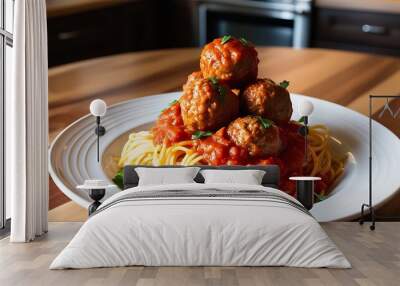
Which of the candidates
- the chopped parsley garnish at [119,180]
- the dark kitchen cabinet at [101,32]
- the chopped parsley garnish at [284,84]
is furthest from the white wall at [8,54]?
the chopped parsley garnish at [284,84]

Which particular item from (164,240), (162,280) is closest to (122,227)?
(164,240)

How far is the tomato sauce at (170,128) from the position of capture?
5715 millimetres

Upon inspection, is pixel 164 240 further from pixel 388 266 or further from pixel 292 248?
pixel 388 266

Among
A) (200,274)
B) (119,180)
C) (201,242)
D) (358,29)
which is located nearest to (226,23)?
(358,29)

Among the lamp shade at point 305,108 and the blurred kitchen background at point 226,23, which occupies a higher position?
the blurred kitchen background at point 226,23

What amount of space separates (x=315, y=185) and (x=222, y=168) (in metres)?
0.81

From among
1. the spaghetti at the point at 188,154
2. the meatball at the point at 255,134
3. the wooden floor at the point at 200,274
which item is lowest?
the wooden floor at the point at 200,274

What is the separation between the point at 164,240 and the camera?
4.02m

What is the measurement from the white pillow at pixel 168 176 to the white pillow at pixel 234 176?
0.37ft

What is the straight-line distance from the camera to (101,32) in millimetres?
6406

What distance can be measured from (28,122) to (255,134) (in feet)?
5.62

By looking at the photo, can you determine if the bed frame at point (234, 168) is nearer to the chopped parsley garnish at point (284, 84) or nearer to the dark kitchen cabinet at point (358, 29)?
the chopped parsley garnish at point (284, 84)

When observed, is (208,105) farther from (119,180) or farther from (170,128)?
(119,180)

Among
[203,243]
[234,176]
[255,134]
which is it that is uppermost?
[255,134]
